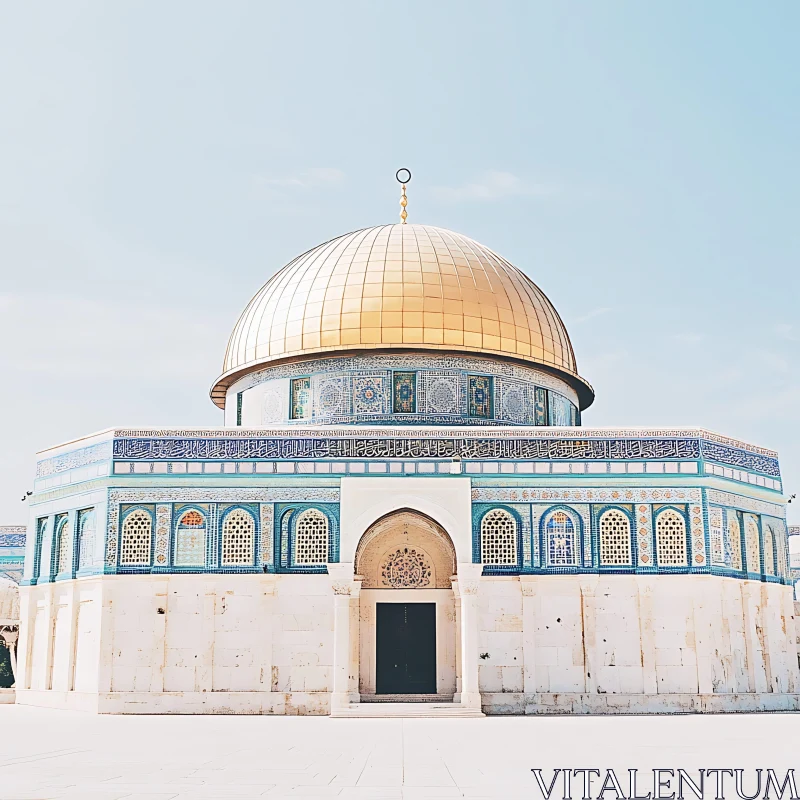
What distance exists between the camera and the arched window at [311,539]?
16828 millimetres

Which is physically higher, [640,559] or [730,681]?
[640,559]

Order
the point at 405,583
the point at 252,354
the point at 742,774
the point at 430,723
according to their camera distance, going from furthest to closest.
A: the point at 252,354, the point at 405,583, the point at 430,723, the point at 742,774

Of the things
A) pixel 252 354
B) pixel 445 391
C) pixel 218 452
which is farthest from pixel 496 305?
pixel 218 452

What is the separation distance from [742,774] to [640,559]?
924 cm

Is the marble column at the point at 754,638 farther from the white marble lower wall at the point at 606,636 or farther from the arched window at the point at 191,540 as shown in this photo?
the arched window at the point at 191,540

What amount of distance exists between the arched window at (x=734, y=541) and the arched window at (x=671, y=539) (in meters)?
0.87

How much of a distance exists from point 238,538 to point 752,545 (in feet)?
Answer: 27.2

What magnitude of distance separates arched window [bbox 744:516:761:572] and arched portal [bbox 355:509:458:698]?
4.76 metres

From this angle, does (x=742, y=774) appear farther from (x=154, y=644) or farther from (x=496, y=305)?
(x=496, y=305)

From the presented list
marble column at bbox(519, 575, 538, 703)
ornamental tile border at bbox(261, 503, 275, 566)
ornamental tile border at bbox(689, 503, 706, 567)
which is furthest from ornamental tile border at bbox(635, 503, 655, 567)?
ornamental tile border at bbox(261, 503, 275, 566)

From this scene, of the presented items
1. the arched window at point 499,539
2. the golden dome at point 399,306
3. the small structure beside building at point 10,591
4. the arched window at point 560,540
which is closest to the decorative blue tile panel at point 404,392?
the golden dome at point 399,306

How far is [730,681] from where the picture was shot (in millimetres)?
16734

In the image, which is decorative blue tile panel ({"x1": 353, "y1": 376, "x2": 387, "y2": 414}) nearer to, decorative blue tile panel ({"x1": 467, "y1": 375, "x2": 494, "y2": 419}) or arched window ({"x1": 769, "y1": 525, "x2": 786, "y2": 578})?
decorative blue tile panel ({"x1": 467, "y1": 375, "x2": 494, "y2": 419})

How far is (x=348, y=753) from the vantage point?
382 inches
